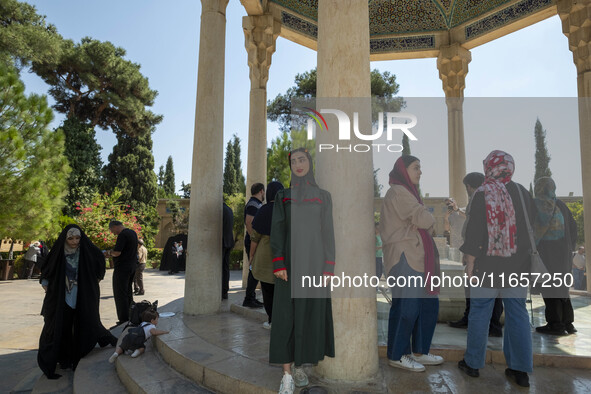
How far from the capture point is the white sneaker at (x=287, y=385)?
223cm

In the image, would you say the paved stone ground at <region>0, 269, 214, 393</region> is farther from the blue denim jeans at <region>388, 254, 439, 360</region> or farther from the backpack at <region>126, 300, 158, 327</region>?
the blue denim jeans at <region>388, 254, 439, 360</region>

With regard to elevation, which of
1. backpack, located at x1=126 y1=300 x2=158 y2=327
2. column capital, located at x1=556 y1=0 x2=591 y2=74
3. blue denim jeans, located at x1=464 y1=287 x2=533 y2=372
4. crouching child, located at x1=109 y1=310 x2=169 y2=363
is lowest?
crouching child, located at x1=109 y1=310 x2=169 y2=363

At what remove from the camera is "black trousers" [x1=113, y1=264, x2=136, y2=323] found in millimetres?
4973

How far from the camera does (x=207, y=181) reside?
4.61 meters

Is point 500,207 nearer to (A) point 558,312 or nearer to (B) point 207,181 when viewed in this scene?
(A) point 558,312

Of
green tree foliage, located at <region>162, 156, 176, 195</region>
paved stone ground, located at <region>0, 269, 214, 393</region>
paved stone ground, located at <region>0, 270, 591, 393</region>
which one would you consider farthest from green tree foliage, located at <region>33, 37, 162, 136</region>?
paved stone ground, located at <region>0, 270, 591, 393</region>

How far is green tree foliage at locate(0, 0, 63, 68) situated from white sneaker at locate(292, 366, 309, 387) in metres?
18.5

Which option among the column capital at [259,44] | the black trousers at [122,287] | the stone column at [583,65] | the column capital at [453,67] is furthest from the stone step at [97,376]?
the column capital at [453,67]

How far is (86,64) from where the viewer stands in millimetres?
A: 21297

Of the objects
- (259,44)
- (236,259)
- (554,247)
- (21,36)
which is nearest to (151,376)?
(554,247)

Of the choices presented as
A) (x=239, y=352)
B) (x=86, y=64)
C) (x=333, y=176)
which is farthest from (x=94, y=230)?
(x=333, y=176)

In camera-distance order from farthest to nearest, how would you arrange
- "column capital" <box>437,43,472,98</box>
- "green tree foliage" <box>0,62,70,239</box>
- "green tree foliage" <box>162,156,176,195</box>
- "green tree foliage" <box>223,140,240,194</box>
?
"green tree foliage" <box>162,156,176,195</box> → "green tree foliage" <box>223,140,240,194</box> → "green tree foliage" <box>0,62,70,239</box> → "column capital" <box>437,43,472,98</box>

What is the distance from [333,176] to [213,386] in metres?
1.77

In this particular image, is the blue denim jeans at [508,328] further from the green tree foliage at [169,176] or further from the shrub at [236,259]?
the green tree foliage at [169,176]
